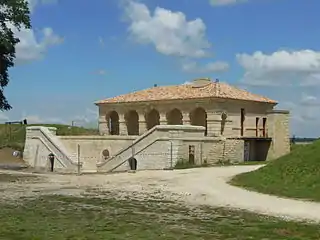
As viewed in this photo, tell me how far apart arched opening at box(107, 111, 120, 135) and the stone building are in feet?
0.62

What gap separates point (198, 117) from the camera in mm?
52031

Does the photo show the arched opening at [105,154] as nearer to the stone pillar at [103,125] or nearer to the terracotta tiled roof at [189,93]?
the terracotta tiled roof at [189,93]

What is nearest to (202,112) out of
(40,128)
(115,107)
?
(115,107)

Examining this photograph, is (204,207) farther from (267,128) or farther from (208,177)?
(267,128)

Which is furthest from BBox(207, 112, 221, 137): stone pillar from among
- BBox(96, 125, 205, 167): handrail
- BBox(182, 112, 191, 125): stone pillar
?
BBox(96, 125, 205, 167): handrail

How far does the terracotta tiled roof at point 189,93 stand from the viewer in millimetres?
49188

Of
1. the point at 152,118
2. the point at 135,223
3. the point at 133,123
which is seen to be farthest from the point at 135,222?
the point at 133,123

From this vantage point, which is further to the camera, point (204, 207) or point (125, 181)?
point (125, 181)

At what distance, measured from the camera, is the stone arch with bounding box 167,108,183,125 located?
5218 centimetres

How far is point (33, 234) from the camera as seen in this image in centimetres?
1331

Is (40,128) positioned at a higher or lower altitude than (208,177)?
higher

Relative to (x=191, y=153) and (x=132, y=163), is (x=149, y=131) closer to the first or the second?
(x=132, y=163)

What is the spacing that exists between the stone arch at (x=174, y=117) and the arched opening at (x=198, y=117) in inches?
56.2

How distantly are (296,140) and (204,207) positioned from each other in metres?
48.1
